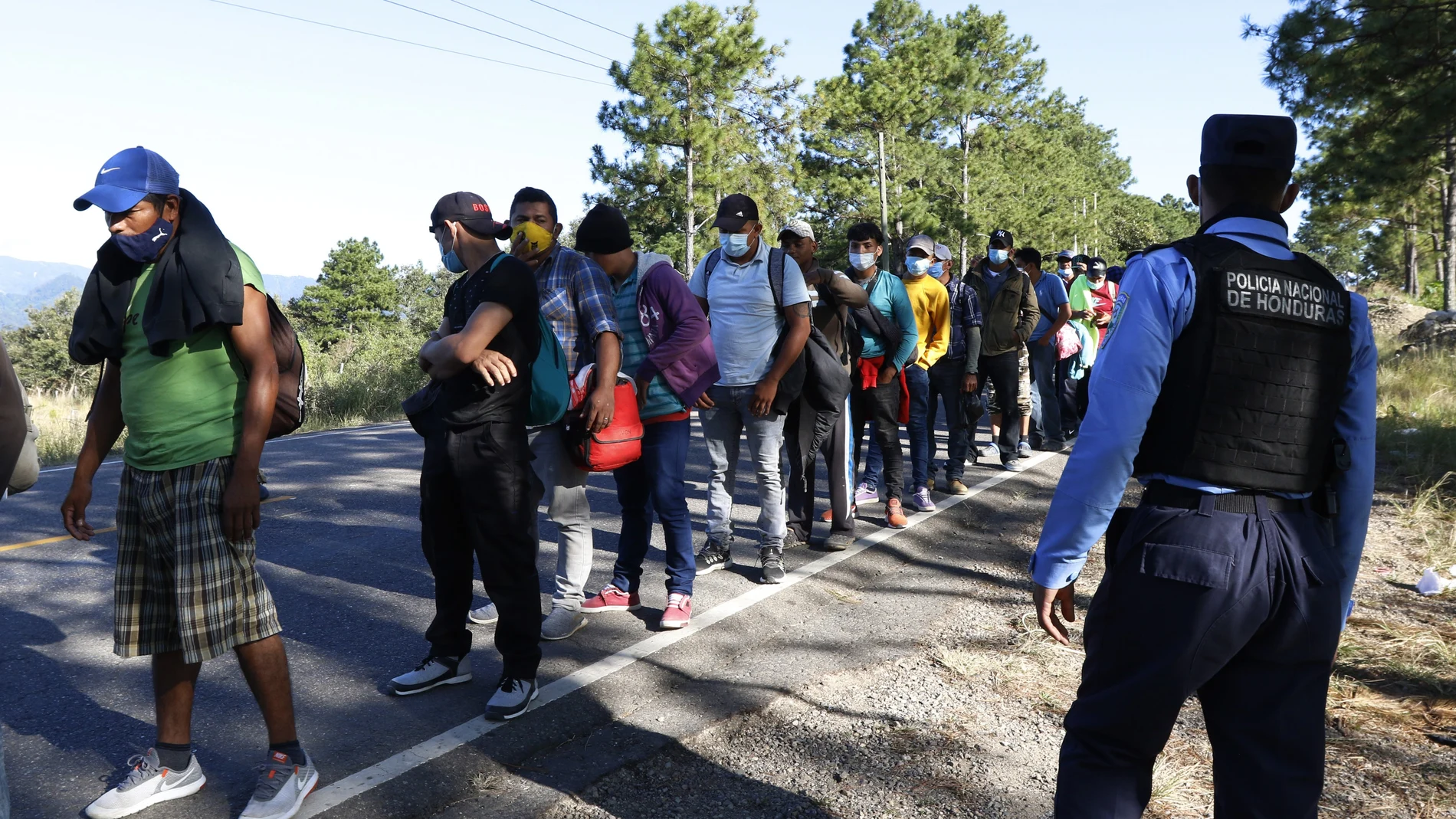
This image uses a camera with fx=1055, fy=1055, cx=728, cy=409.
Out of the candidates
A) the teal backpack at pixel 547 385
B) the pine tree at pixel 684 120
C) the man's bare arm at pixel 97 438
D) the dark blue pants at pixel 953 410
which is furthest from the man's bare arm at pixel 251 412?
the pine tree at pixel 684 120

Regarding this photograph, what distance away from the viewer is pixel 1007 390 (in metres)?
9.28

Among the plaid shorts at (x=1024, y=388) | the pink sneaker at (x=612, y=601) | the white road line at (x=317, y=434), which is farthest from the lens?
the plaid shorts at (x=1024, y=388)

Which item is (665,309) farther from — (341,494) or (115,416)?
(341,494)

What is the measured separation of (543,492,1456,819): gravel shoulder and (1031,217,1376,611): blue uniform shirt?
1274mm

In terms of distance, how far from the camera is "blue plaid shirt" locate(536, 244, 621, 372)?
4.39 m

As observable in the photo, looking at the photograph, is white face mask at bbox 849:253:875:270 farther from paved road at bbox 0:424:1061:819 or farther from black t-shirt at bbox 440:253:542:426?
black t-shirt at bbox 440:253:542:426

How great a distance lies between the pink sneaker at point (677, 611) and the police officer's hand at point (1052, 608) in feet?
8.56

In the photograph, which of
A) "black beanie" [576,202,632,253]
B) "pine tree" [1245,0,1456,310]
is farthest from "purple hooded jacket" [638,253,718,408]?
"pine tree" [1245,0,1456,310]

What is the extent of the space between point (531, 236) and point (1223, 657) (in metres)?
3.18

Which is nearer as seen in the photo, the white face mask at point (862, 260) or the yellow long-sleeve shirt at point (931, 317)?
the white face mask at point (862, 260)

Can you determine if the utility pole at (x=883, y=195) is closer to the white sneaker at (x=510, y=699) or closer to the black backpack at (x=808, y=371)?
the black backpack at (x=808, y=371)

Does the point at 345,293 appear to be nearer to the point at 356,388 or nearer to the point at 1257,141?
the point at 356,388

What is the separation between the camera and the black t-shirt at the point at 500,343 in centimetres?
369

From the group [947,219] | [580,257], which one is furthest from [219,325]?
[947,219]
